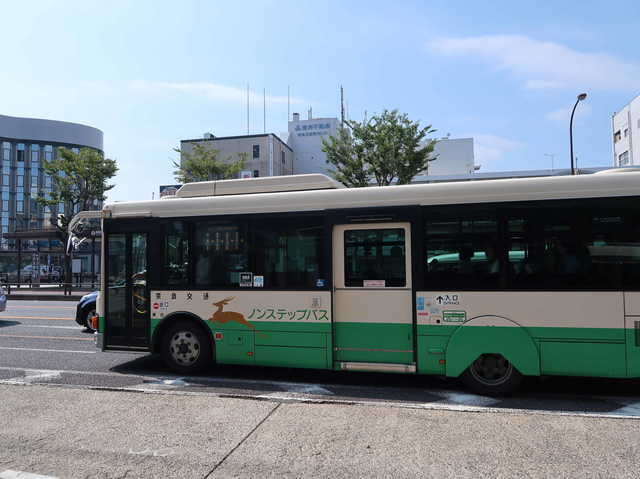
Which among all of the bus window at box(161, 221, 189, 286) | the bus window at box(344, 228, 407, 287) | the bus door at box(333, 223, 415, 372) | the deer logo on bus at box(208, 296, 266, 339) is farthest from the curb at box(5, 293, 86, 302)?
the bus window at box(344, 228, 407, 287)

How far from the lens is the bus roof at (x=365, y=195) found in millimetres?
5684

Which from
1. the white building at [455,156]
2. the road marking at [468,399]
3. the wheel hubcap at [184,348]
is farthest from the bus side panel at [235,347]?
the white building at [455,156]

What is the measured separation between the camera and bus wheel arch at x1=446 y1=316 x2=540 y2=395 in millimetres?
5668

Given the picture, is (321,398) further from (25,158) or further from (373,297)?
(25,158)

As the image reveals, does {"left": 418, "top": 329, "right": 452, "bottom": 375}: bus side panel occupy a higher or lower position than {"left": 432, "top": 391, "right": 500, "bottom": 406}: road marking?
higher

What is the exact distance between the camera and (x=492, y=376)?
588 centimetres

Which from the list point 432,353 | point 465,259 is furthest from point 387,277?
point 432,353

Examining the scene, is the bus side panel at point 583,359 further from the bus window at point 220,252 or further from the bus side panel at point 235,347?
the bus window at point 220,252

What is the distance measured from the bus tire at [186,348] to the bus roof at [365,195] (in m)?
1.83

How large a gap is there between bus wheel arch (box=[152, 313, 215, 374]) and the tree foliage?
1796cm

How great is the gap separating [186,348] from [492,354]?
15.0 feet

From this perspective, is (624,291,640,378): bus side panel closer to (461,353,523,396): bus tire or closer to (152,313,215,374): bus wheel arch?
(461,353,523,396): bus tire

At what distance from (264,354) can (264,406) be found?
144cm

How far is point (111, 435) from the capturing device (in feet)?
14.5
